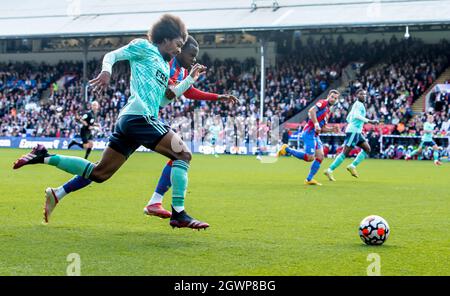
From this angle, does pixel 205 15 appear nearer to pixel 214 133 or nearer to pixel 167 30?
pixel 214 133

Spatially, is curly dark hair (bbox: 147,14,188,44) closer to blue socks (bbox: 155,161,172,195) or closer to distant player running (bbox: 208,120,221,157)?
blue socks (bbox: 155,161,172,195)

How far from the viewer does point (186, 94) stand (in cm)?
1086

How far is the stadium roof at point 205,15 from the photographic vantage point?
40969 millimetres

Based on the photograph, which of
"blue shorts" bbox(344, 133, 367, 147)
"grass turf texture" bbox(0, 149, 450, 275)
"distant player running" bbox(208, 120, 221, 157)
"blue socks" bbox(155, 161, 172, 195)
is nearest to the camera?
"grass turf texture" bbox(0, 149, 450, 275)

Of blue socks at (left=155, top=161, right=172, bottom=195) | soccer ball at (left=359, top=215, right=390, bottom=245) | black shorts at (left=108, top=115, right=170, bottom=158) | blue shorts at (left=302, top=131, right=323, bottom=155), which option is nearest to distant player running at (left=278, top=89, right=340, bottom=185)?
blue shorts at (left=302, top=131, right=323, bottom=155)

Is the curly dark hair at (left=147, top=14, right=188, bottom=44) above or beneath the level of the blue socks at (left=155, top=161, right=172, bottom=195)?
above

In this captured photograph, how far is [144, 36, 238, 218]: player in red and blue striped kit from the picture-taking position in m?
10.3

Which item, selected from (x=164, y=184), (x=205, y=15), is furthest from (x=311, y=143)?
(x=205, y=15)

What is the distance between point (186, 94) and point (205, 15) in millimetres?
37832

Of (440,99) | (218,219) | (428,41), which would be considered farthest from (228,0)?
(218,219)

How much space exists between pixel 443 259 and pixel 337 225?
3.00 metres

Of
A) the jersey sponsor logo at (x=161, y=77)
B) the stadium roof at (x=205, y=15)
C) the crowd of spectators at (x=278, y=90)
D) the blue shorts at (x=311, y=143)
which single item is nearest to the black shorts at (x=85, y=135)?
the crowd of spectators at (x=278, y=90)

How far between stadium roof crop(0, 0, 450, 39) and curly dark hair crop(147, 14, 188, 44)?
1251 inches

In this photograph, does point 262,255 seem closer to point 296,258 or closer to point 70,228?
point 296,258
